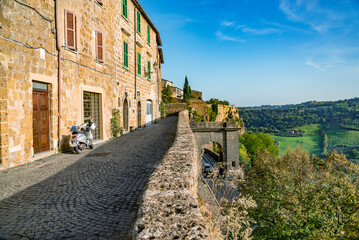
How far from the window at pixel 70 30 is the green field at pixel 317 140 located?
82.0 meters

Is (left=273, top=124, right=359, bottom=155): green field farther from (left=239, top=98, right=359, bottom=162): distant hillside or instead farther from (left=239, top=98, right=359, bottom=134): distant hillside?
(left=239, top=98, right=359, bottom=134): distant hillside

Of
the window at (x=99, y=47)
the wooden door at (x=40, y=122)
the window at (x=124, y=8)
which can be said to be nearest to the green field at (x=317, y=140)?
the window at (x=124, y=8)

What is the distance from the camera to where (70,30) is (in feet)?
25.7

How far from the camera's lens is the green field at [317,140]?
82.4 meters

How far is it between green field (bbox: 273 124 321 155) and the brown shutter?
7855 cm

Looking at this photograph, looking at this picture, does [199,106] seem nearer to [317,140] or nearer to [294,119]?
[317,140]

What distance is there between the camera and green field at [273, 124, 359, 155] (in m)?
82.4

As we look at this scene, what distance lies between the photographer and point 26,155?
19.6ft

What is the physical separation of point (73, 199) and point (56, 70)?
→ 5.39 meters

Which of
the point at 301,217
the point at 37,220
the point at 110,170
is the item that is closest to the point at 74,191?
the point at 37,220

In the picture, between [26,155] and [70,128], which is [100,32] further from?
[26,155]

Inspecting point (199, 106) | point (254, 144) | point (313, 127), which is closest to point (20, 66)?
point (199, 106)

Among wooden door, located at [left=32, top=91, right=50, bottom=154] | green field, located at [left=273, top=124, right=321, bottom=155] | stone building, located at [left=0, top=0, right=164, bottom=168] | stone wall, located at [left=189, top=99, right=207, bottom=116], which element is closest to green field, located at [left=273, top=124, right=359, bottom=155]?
green field, located at [left=273, top=124, right=321, bottom=155]

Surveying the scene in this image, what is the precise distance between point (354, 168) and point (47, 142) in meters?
21.7
